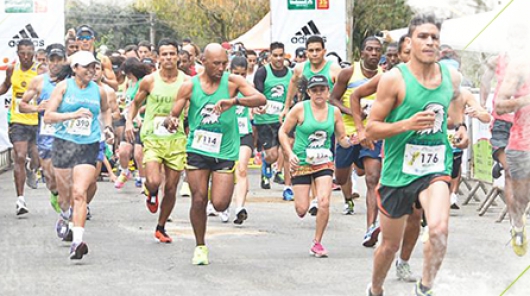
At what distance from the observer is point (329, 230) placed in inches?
487

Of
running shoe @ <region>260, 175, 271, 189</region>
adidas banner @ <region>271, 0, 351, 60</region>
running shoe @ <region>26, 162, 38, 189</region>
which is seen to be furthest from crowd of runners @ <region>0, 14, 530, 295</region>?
adidas banner @ <region>271, 0, 351, 60</region>

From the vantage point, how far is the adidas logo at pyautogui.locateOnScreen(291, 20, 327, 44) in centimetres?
2048

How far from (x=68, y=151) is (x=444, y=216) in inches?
186

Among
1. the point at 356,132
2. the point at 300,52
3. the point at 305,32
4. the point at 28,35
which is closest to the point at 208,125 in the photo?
the point at 356,132

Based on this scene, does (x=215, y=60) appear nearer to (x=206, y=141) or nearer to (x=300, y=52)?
(x=206, y=141)

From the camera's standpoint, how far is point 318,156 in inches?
431

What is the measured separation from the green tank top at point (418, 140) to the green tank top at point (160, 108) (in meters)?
4.75

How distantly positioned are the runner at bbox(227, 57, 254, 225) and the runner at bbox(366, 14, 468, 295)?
223 inches

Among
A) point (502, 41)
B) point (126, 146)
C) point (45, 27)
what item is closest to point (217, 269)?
point (502, 41)

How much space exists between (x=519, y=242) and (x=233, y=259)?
254 cm

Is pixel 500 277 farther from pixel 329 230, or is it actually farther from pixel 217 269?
pixel 329 230

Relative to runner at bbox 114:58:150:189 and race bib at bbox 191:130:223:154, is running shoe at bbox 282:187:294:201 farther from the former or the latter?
race bib at bbox 191:130:223:154

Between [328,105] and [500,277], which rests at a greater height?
[328,105]

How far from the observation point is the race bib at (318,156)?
10922mm
